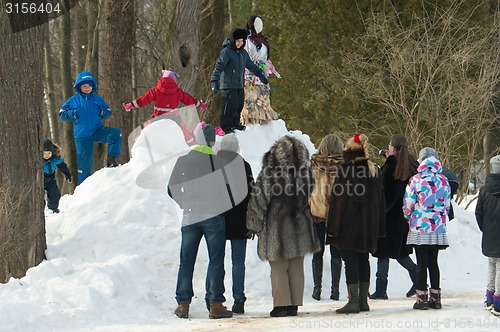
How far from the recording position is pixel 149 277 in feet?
32.3

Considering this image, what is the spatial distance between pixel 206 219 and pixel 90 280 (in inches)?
59.5

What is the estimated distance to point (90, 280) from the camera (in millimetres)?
9062

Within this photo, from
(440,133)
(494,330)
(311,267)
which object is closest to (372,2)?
(440,133)

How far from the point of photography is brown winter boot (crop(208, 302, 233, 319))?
343 inches

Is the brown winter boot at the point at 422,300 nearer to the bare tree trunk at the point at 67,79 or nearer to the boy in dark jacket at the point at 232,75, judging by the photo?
the boy in dark jacket at the point at 232,75

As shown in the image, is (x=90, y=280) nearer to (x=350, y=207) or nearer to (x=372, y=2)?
(x=350, y=207)

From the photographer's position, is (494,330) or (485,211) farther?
(485,211)

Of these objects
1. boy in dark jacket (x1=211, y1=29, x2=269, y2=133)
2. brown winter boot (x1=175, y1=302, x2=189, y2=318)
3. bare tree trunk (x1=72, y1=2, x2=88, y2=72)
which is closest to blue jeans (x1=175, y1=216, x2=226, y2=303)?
brown winter boot (x1=175, y1=302, x2=189, y2=318)

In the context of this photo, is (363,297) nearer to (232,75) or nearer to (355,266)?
(355,266)

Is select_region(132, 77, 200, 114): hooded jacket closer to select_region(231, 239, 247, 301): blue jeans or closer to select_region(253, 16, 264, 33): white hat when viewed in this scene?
select_region(253, 16, 264, 33): white hat

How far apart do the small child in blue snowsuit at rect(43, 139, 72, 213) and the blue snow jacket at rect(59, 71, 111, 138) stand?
0.46 m

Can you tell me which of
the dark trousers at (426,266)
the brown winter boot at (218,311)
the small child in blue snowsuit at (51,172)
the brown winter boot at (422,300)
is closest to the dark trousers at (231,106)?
the small child in blue snowsuit at (51,172)

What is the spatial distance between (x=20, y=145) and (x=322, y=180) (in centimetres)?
369

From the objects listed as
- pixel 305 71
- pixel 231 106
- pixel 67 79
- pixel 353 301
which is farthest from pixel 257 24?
pixel 305 71
